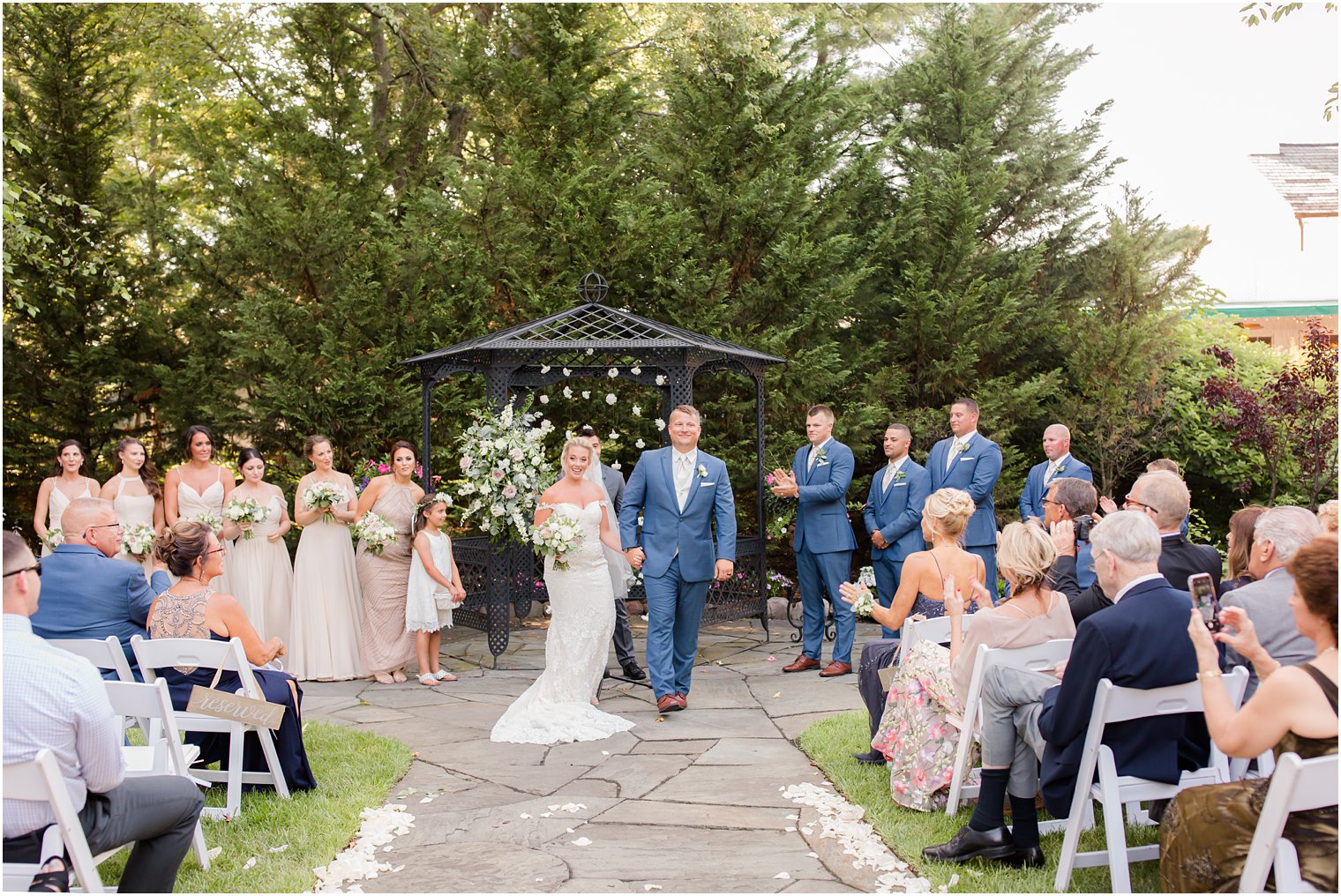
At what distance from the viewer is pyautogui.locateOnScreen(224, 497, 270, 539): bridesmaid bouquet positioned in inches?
319

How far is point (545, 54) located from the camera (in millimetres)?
12195

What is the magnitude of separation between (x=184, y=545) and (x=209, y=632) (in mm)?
433

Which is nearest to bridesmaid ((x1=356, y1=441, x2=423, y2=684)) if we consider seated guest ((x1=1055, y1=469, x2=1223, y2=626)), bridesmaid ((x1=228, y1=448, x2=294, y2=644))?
bridesmaid ((x1=228, y1=448, x2=294, y2=644))

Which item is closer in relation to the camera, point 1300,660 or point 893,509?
point 1300,660

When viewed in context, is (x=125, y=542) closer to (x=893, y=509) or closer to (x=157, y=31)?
(x=893, y=509)

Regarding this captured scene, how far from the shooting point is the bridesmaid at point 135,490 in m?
8.54

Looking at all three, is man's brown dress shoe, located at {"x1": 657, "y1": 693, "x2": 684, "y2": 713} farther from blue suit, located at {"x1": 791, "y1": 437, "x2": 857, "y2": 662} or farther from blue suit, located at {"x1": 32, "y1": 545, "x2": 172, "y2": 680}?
blue suit, located at {"x1": 32, "y1": 545, "x2": 172, "y2": 680}

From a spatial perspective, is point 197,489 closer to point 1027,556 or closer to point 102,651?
point 102,651

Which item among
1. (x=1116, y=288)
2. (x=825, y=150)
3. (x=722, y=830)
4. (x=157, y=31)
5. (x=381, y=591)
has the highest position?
(x=157, y=31)

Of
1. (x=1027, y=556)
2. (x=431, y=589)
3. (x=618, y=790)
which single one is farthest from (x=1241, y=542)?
(x=431, y=589)

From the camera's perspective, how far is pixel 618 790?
5.27 m

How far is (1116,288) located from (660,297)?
5.18m

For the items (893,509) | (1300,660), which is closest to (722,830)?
(1300,660)

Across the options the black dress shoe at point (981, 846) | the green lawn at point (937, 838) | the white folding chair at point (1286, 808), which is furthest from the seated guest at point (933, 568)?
the white folding chair at point (1286, 808)
